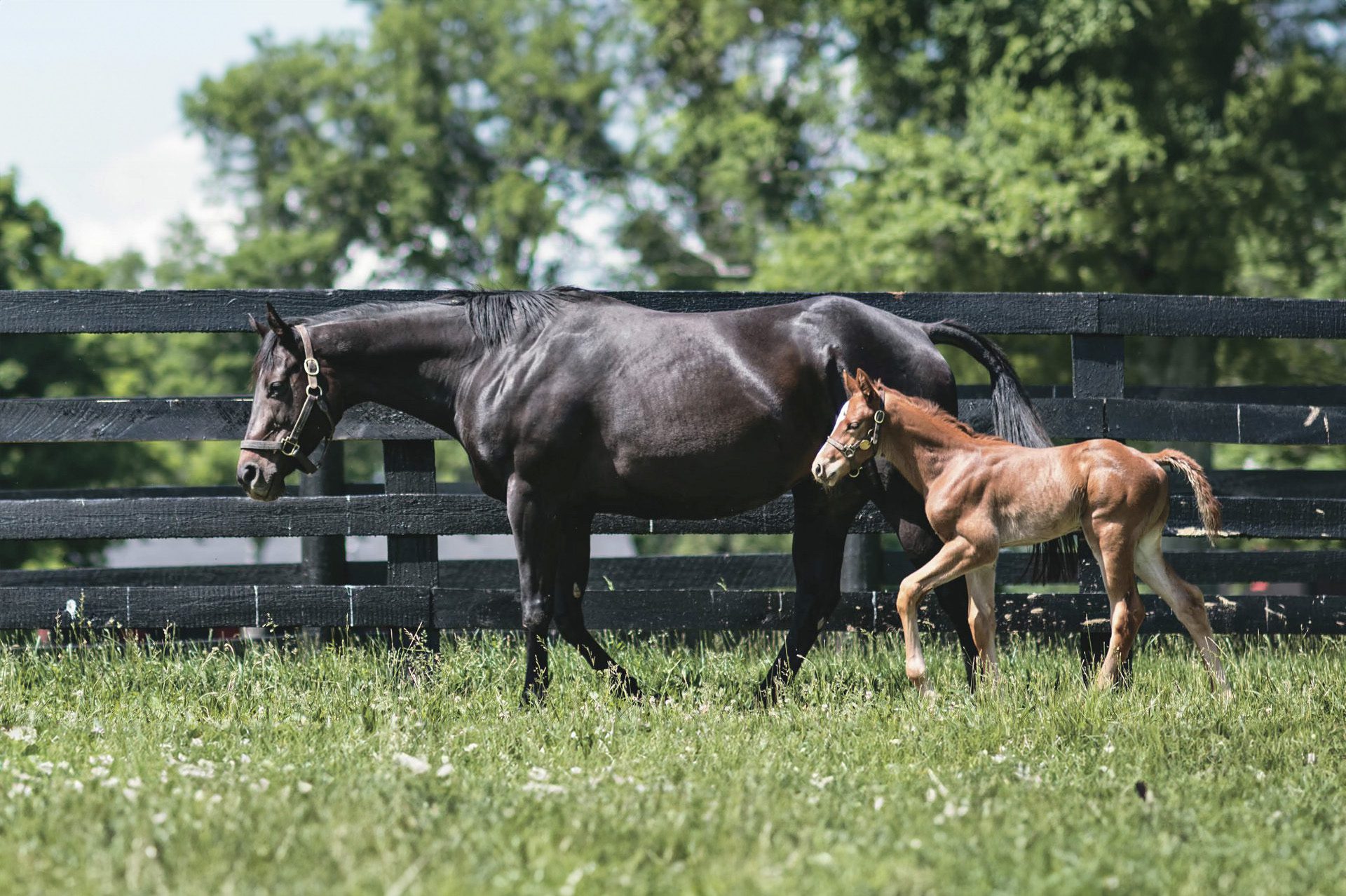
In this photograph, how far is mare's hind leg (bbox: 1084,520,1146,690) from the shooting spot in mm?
5391

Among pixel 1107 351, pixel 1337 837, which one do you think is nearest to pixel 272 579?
pixel 1107 351

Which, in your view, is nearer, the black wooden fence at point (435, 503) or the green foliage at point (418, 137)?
the black wooden fence at point (435, 503)

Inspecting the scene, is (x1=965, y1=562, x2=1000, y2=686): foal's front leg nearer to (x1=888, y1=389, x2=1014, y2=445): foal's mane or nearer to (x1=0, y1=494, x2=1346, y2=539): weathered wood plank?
(x1=888, y1=389, x2=1014, y2=445): foal's mane

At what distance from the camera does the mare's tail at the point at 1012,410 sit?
233 inches

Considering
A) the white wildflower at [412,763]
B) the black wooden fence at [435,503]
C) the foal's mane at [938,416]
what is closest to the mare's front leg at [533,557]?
the black wooden fence at [435,503]

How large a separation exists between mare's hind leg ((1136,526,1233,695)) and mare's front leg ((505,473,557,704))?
250 cm

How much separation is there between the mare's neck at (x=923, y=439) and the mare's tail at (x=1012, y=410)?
42 centimetres

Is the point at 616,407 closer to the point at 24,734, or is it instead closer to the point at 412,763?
the point at 412,763

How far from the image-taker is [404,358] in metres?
6.04

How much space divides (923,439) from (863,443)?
0.30 metres

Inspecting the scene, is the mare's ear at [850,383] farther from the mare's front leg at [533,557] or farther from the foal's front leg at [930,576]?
Result: the mare's front leg at [533,557]

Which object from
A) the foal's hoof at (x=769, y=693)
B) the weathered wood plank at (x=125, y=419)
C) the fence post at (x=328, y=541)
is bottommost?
the foal's hoof at (x=769, y=693)

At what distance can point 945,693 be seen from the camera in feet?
18.2

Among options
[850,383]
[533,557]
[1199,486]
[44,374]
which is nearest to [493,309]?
[533,557]
